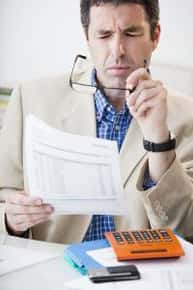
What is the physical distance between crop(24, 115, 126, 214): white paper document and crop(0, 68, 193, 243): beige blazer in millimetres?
96

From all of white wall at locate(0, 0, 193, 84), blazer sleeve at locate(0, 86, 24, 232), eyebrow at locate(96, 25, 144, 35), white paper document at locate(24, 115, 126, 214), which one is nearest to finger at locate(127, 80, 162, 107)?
white paper document at locate(24, 115, 126, 214)

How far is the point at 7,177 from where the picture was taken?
4.37 feet

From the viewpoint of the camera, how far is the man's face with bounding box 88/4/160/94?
1.29 metres

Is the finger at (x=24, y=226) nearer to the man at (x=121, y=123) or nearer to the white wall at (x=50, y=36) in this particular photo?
the man at (x=121, y=123)

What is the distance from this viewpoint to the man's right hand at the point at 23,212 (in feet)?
3.53

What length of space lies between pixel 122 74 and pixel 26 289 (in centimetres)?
63

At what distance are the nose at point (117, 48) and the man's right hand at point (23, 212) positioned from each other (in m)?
0.42

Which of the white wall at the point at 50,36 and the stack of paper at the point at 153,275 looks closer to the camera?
the stack of paper at the point at 153,275

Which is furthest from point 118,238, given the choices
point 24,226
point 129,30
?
point 129,30

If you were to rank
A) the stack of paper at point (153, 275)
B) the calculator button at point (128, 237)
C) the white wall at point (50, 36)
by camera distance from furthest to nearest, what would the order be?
the white wall at point (50, 36) → the calculator button at point (128, 237) → the stack of paper at point (153, 275)

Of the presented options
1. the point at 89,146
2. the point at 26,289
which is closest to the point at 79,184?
the point at 89,146

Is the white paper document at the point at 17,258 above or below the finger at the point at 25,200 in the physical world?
below

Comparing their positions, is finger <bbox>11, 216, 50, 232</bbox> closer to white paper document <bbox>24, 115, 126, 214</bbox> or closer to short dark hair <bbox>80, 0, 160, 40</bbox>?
white paper document <bbox>24, 115, 126, 214</bbox>

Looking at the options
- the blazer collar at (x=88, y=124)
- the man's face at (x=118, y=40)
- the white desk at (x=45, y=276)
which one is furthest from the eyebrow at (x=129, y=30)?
the white desk at (x=45, y=276)
